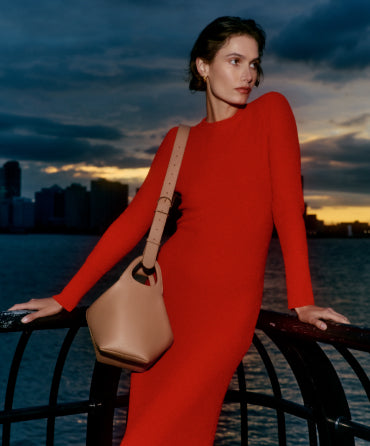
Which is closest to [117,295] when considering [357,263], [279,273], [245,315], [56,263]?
[245,315]

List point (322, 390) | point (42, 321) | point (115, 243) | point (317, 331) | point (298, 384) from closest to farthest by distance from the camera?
point (317, 331) < point (322, 390) < point (298, 384) < point (42, 321) < point (115, 243)

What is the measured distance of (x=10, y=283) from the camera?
71562 millimetres

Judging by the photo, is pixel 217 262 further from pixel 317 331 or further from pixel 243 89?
pixel 243 89

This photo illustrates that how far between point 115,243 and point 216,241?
461 mm

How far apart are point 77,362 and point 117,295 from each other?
118ft

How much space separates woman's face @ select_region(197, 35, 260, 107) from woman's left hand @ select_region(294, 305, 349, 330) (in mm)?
830

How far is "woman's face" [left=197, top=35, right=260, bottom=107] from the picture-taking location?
215cm

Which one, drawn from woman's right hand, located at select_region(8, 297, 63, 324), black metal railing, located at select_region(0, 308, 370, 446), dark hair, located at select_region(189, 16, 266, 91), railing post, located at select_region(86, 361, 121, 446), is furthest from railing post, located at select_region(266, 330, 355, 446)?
dark hair, located at select_region(189, 16, 266, 91)

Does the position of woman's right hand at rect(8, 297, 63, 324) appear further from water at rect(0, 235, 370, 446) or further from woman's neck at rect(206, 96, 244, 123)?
water at rect(0, 235, 370, 446)

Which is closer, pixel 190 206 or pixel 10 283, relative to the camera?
pixel 190 206

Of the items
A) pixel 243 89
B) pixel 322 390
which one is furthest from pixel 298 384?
pixel 243 89

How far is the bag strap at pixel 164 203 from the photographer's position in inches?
72.4

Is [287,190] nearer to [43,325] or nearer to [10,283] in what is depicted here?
[43,325]

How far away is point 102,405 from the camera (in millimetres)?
2170
